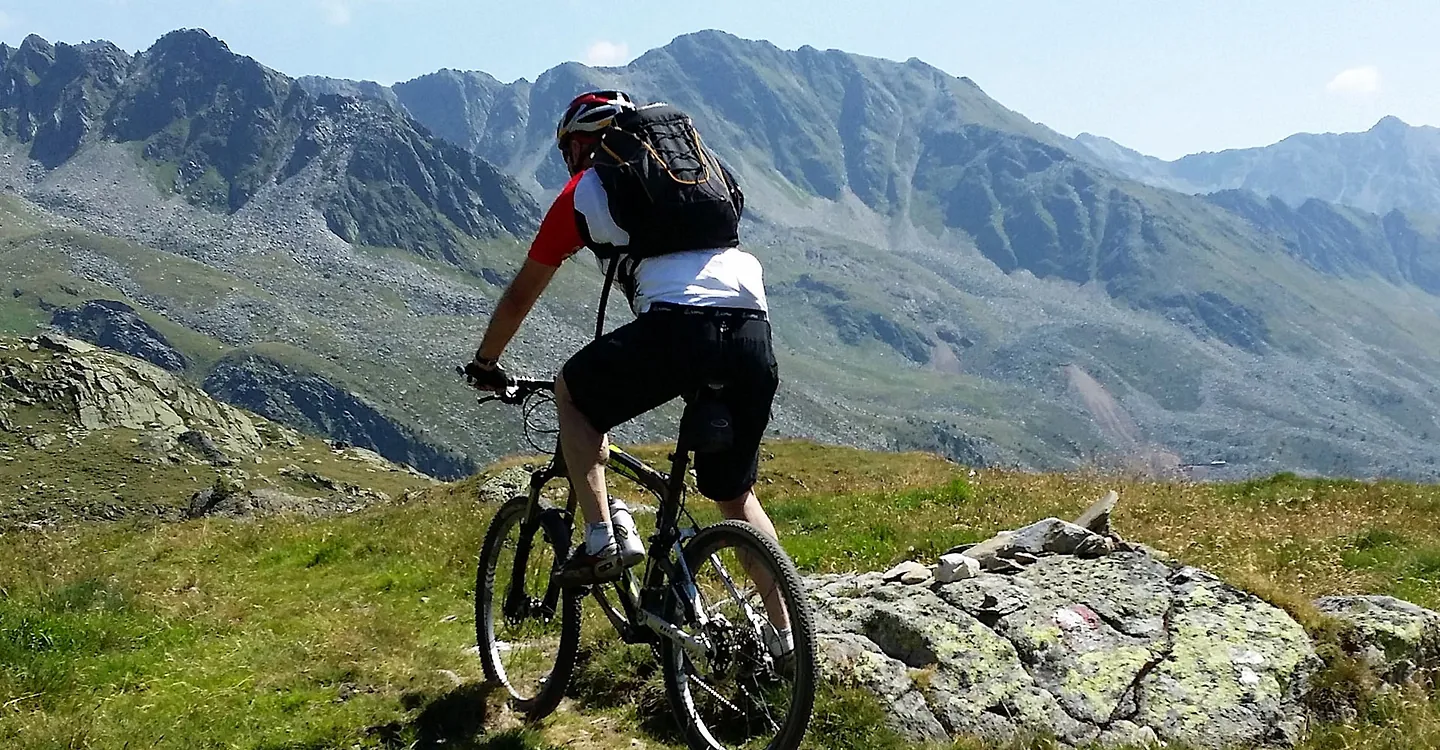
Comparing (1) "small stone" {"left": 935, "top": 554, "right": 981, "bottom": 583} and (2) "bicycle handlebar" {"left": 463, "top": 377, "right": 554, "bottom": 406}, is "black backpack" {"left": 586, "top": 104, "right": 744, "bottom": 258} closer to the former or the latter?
(2) "bicycle handlebar" {"left": 463, "top": 377, "right": 554, "bottom": 406}

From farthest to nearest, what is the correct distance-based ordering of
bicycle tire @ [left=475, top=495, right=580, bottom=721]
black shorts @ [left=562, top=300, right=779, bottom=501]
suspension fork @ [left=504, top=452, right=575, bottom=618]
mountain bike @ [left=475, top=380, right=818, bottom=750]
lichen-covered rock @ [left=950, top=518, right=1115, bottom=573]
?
lichen-covered rock @ [left=950, top=518, right=1115, bottom=573]
suspension fork @ [left=504, top=452, right=575, bottom=618]
bicycle tire @ [left=475, top=495, right=580, bottom=721]
black shorts @ [left=562, top=300, right=779, bottom=501]
mountain bike @ [left=475, top=380, right=818, bottom=750]

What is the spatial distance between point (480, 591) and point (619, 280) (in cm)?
341

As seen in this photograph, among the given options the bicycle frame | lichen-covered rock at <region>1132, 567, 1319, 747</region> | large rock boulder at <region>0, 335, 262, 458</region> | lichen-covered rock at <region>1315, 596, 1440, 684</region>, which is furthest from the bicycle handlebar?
large rock boulder at <region>0, 335, 262, 458</region>

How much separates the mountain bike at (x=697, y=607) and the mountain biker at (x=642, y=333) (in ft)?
0.63

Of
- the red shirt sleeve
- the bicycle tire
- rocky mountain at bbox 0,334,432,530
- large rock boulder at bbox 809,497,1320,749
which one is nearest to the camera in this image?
the red shirt sleeve

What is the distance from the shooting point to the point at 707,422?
19.2 ft

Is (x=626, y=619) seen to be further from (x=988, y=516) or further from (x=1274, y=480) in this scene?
(x=1274, y=480)

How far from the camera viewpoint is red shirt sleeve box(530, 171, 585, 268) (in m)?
6.05

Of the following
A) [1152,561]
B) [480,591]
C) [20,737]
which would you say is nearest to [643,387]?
[480,591]

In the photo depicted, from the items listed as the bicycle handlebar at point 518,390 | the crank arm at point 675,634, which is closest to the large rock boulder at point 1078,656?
the crank arm at point 675,634

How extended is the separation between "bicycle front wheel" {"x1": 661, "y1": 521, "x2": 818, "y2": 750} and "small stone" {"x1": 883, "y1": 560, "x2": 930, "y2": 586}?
299 cm

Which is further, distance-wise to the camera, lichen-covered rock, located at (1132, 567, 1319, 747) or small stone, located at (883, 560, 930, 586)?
small stone, located at (883, 560, 930, 586)

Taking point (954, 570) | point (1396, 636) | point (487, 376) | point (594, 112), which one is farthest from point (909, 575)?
point (594, 112)

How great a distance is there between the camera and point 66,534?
19.5m
